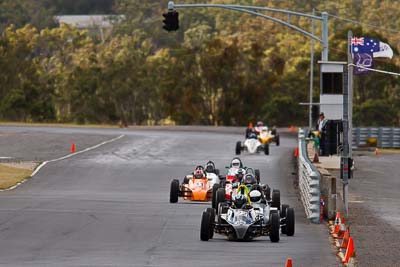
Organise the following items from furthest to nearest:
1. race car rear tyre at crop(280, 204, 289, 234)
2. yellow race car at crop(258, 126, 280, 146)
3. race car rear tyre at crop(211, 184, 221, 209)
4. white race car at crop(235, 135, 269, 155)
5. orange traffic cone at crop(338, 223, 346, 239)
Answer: yellow race car at crop(258, 126, 280, 146) < white race car at crop(235, 135, 269, 155) < race car rear tyre at crop(211, 184, 221, 209) < race car rear tyre at crop(280, 204, 289, 234) < orange traffic cone at crop(338, 223, 346, 239)

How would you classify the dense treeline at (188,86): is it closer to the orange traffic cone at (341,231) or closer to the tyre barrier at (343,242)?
the tyre barrier at (343,242)

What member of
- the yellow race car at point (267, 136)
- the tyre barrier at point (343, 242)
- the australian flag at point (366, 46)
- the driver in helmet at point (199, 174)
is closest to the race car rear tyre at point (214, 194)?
the driver in helmet at point (199, 174)

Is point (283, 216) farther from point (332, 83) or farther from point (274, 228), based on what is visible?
point (332, 83)

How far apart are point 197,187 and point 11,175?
13.6 m

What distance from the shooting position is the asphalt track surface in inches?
796

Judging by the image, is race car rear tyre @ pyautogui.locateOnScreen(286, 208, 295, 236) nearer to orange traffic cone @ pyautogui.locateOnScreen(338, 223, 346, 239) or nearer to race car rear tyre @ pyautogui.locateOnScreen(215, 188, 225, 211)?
orange traffic cone @ pyautogui.locateOnScreen(338, 223, 346, 239)

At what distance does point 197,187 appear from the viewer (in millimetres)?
32906

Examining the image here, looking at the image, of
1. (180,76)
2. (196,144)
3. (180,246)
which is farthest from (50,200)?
(180,76)

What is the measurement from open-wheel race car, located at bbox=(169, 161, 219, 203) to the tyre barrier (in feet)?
20.2

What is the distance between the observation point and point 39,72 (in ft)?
391

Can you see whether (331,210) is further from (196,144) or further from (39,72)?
(39,72)

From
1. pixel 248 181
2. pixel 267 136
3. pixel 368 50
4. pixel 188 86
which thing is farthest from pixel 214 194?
pixel 188 86

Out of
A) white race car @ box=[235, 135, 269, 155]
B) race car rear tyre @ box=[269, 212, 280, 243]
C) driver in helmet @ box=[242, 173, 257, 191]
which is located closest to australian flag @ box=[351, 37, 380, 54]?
white race car @ box=[235, 135, 269, 155]

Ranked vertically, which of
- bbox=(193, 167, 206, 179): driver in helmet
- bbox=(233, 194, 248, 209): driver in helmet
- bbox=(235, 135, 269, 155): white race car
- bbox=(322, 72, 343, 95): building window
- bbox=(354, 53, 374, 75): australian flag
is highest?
bbox=(354, 53, 374, 75): australian flag
